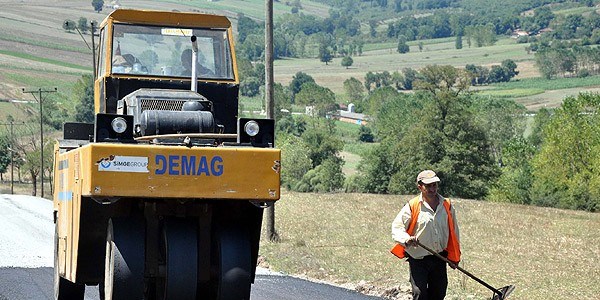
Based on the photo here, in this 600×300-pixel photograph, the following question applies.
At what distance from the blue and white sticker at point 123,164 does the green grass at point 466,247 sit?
649 centimetres

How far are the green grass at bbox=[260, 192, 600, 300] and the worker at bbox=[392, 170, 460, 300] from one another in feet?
15.2

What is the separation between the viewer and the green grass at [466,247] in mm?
17172

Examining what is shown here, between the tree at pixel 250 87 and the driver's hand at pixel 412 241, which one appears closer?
the driver's hand at pixel 412 241

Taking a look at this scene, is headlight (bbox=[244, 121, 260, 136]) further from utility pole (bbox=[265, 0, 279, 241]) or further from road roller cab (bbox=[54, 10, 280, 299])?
utility pole (bbox=[265, 0, 279, 241])

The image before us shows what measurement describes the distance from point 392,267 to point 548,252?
869 centimetres

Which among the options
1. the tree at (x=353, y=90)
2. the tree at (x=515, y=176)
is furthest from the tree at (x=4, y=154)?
the tree at (x=353, y=90)

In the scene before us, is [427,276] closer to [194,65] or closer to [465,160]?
[194,65]

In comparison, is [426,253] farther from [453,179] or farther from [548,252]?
[453,179]

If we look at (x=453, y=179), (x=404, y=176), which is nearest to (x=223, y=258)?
(x=453, y=179)

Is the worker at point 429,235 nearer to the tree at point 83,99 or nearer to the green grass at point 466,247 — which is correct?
the green grass at point 466,247

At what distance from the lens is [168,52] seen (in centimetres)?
1238

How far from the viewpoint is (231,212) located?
10.5 meters

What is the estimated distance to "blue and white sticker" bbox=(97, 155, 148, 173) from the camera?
9.32 metres

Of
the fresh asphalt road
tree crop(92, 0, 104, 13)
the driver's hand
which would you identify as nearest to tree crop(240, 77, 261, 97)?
tree crop(92, 0, 104, 13)
